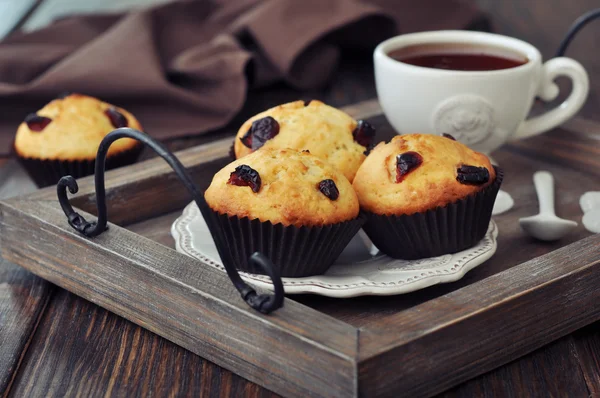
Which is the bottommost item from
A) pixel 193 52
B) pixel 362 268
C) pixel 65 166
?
pixel 193 52

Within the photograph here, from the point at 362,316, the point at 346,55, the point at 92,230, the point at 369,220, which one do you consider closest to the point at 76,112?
the point at 92,230

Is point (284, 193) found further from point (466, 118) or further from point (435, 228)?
point (466, 118)

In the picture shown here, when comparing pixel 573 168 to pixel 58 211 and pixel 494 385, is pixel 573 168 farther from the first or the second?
pixel 58 211

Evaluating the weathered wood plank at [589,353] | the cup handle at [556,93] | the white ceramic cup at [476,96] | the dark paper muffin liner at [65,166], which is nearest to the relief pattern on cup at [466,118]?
the white ceramic cup at [476,96]

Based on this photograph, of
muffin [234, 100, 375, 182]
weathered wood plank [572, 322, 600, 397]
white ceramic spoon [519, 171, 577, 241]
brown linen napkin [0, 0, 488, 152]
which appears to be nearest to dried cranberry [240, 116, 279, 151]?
muffin [234, 100, 375, 182]

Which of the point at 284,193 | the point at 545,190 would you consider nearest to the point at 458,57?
the point at 545,190

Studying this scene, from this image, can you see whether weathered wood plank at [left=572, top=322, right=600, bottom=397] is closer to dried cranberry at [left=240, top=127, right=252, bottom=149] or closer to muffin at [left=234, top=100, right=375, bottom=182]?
muffin at [left=234, top=100, right=375, bottom=182]
